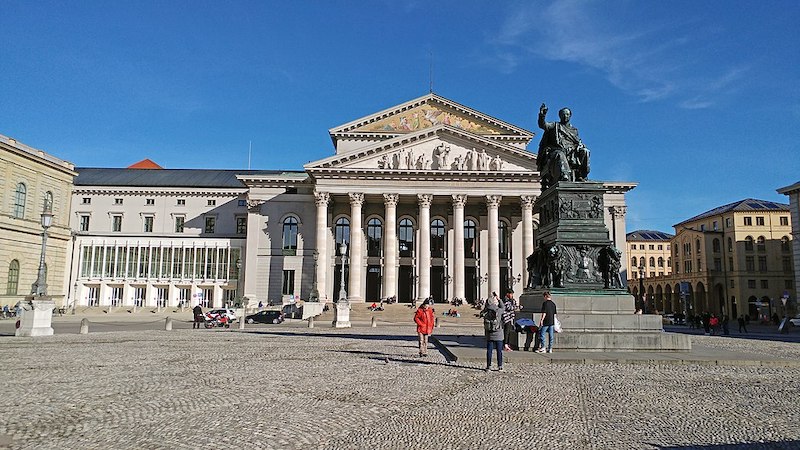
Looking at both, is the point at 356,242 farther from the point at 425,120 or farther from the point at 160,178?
the point at 160,178

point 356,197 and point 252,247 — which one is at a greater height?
point 356,197

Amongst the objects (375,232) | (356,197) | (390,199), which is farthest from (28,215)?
(390,199)

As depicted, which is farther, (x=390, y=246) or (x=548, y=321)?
(x=390, y=246)

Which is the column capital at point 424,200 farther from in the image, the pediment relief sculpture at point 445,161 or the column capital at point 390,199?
the pediment relief sculpture at point 445,161

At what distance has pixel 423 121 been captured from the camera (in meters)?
60.9

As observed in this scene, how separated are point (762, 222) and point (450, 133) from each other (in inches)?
1954

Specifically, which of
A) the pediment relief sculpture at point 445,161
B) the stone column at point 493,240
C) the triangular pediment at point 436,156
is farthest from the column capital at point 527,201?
the pediment relief sculpture at point 445,161

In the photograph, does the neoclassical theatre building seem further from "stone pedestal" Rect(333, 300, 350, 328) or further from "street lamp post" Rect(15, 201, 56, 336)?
"street lamp post" Rect(15, 201, 56, 336)

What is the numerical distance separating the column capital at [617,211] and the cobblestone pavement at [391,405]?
1939 inches

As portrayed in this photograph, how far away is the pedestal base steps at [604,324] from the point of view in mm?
14523

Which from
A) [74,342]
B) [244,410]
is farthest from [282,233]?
[244,410]

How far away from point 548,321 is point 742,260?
74836 mm

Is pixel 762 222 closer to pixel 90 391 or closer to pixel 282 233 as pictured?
pixel 282 233

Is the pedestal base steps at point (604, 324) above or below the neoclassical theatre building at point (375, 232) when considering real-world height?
below
